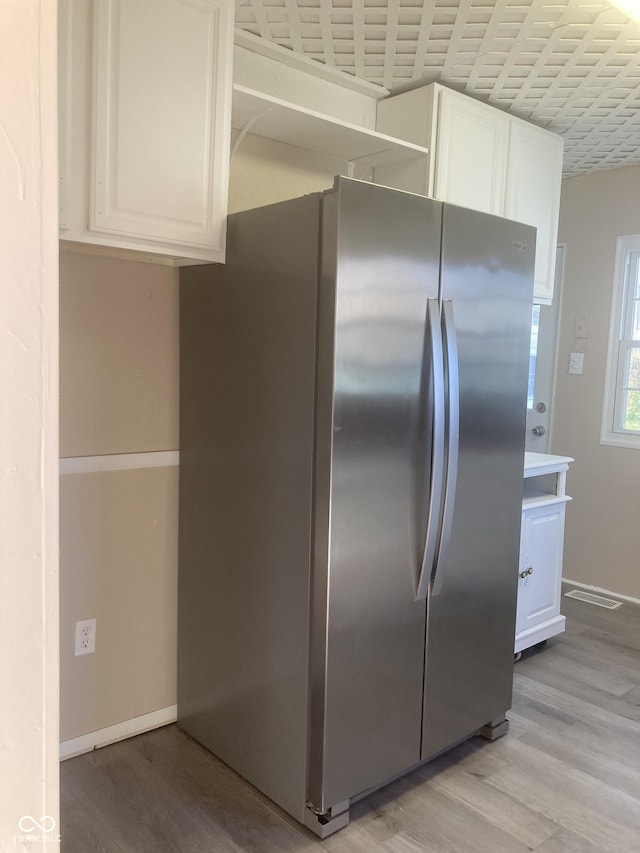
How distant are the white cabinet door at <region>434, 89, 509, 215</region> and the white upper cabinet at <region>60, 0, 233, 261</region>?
1.00 m

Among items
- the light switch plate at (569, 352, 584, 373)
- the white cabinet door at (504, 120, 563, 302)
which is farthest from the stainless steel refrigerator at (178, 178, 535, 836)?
the light switch plate at (569, 352, 584, 373)

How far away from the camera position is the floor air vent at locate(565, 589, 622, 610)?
3820 millimetres

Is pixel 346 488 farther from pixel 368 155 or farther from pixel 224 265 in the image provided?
pixel 368 155

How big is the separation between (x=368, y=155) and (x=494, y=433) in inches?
48.8

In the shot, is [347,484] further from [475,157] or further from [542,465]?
[475,157]

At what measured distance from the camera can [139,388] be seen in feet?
7.58

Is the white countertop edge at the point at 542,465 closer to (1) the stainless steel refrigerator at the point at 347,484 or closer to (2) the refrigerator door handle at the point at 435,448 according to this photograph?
(1) the stainless steel refrigerator at the point at 347,484

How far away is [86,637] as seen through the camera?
7.35 ft

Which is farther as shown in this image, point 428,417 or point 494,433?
point 494,433

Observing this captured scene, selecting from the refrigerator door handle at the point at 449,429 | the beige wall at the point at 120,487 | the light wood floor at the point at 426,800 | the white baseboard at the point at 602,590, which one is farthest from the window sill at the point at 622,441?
the beige wall at the point at 120,487

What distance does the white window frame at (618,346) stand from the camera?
12.9 feet
